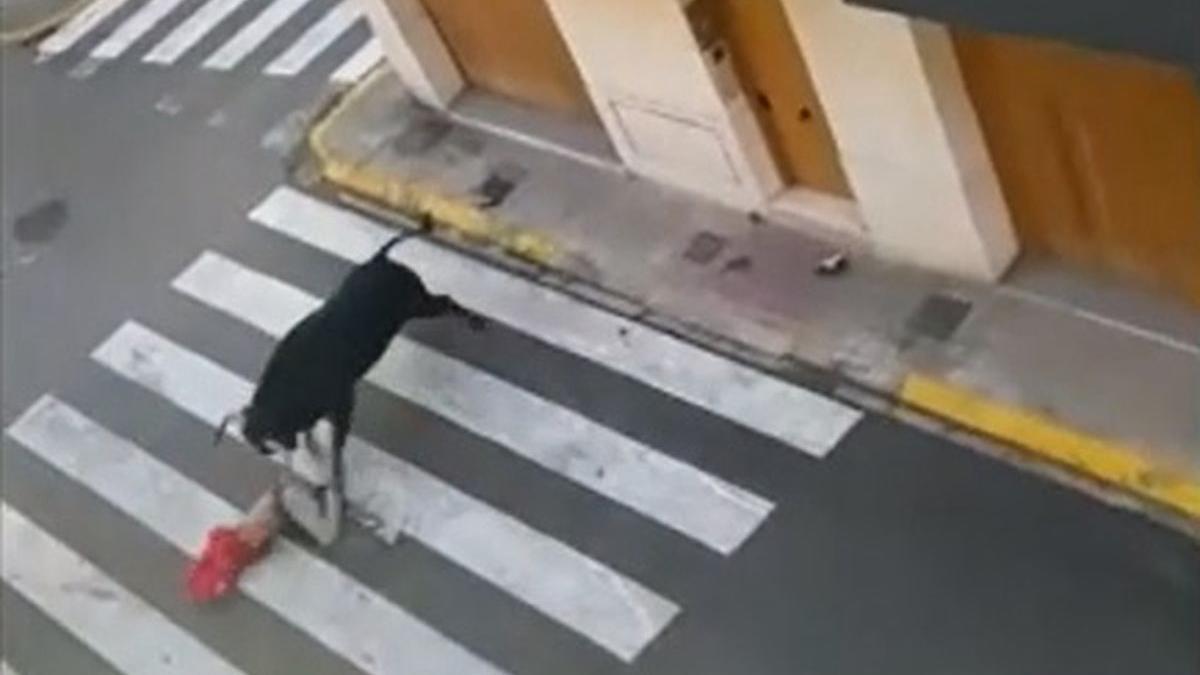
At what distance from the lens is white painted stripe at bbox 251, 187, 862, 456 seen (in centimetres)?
1327

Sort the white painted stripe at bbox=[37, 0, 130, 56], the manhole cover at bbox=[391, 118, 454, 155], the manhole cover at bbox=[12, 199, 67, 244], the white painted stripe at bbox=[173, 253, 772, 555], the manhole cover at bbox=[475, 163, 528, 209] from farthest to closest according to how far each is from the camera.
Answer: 1. the white painted stripe at bbox=[37, 0, 130, 56]
2. the manhole cover at bbox=[12, 199, 67, 244]
3. the manhole cover at bbox=[391, 118, 454, 155]
4. the manhole cover at bbox=[475, 163, 528, 209]
5. the white painted stripe at bbox=[173, 253, 772, 555]

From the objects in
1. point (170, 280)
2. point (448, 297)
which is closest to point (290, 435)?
point (448, 297)

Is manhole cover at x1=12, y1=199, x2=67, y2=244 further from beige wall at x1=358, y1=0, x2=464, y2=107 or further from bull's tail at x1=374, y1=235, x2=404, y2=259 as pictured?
bull's tail at x1=374, y1=235, x2=404, y2=259

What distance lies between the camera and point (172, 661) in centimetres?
1402

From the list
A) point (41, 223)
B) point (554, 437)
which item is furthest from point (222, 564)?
A: point (41, 223)

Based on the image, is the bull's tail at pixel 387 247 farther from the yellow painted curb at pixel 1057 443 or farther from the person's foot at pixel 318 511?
the yellow painted curb at pixel 1057 443

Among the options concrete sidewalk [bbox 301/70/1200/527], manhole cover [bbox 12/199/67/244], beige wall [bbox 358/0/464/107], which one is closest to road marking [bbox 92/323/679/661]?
concrete sidewalk [bbox 301/70/1200/527]

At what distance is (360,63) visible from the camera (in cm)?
1878

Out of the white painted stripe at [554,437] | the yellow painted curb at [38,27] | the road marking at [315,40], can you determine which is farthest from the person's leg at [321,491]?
the yellow painted curb at [38,27]

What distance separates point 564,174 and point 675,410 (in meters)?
2.77

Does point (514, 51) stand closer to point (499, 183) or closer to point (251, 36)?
point (499, 183)

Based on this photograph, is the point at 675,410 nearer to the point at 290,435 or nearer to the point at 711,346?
the point at 711,346

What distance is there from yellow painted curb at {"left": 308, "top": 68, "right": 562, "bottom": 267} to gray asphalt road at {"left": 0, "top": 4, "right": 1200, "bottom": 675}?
61cm

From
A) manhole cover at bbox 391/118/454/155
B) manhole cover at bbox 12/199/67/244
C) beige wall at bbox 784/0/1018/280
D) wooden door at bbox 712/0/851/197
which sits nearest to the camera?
beige wall at bbox 784/0/1018/280
